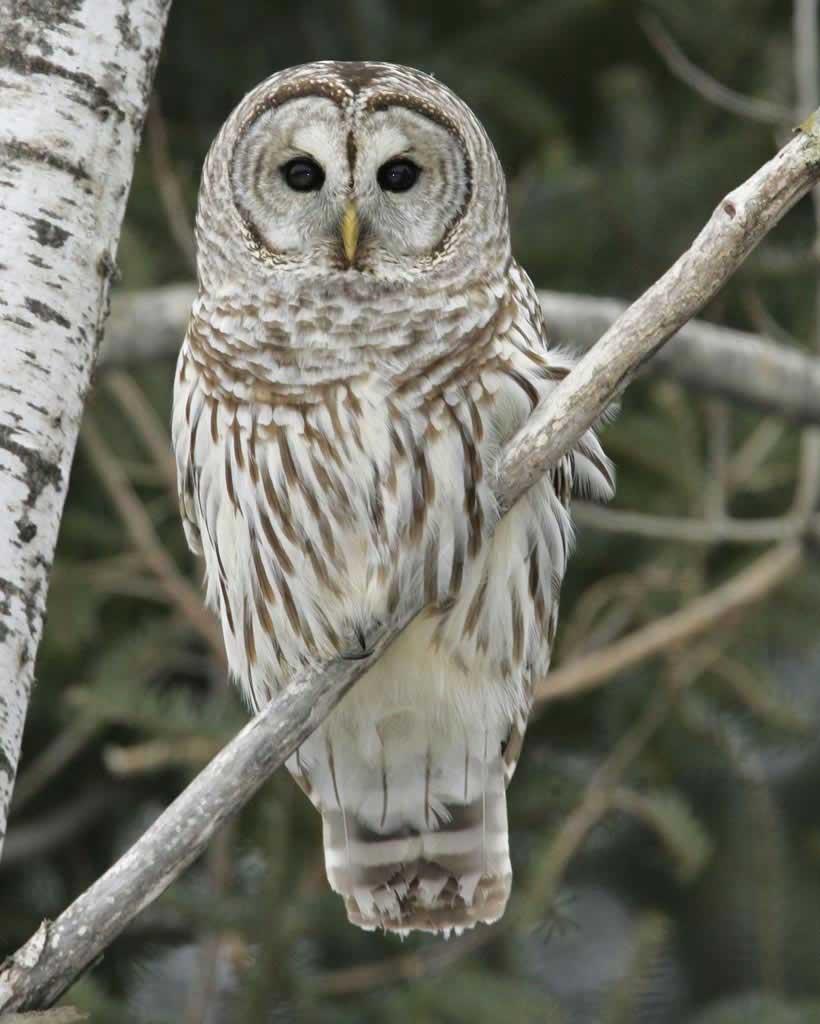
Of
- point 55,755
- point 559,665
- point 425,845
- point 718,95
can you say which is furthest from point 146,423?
point 718,95

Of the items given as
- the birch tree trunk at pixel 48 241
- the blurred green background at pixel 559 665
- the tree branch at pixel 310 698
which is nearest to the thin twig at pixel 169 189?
the blurred green background at pixel 559 665

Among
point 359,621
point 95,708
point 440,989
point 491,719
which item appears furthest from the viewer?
point 440,989

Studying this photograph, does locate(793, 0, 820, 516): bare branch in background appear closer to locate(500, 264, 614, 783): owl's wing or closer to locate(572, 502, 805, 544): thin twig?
locate(572, 502, 805, 544): thin twig

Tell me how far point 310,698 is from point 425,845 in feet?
3.66

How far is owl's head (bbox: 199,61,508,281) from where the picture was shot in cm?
298

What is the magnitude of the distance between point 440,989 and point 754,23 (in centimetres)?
299

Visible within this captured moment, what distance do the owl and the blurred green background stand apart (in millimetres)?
600

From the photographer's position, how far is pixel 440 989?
13.2 ft

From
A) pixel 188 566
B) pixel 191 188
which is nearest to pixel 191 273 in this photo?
pixel 191 188

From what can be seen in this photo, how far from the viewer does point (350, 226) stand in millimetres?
2955

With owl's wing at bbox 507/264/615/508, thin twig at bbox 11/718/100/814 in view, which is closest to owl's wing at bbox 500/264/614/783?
owl's wing at bbox 507/264/615/508

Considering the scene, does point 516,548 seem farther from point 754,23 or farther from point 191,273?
point 754,23

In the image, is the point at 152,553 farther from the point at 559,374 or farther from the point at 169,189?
the point at 559,374

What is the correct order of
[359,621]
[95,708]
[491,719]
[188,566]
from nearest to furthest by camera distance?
[359,621]
[491,719]
[95,708]
[188,566]
